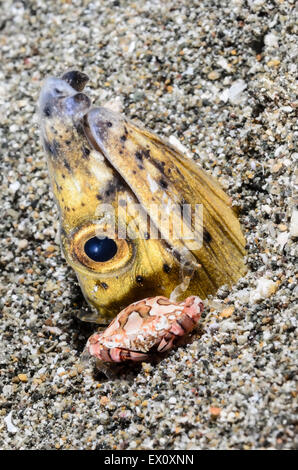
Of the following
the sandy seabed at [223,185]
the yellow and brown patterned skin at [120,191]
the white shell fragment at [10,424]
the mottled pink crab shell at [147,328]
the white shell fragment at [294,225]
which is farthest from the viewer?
the white shell fragment at [10,424]

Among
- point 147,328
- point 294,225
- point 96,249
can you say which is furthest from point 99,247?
point 294,225

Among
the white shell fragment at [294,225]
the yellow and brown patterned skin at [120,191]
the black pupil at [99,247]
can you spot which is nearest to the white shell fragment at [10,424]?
the yellow and brown patterned skin at [120,191]

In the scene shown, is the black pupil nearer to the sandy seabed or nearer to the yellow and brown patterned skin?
the yellow and brown patterned skin

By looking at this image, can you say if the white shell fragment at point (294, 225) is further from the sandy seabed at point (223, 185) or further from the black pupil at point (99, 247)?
the black pupil at point (99, 247)

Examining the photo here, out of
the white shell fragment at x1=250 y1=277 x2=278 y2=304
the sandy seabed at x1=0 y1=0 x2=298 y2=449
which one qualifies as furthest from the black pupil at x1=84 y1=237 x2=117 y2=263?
the white shell fragment at x1=250 y1=277 x2=278 y2=304

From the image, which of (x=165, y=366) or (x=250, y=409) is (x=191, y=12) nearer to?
(x=165, y=366)
